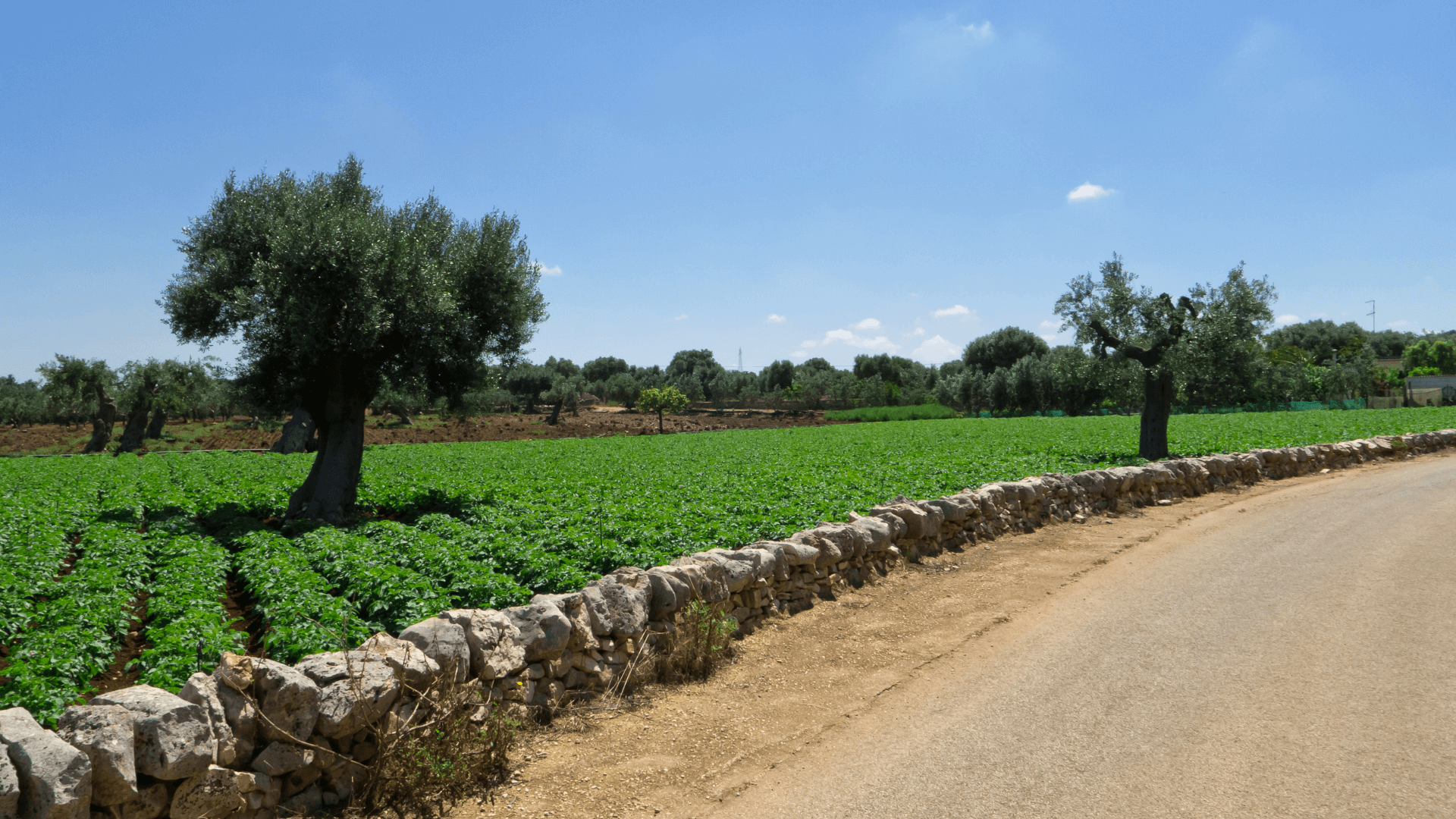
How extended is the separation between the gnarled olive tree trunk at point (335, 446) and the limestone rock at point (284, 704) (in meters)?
13.5

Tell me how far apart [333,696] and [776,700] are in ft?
14.1

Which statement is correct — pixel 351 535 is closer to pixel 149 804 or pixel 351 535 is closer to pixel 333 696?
pixel 333 696

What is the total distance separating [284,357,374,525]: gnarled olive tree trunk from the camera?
1772 cm

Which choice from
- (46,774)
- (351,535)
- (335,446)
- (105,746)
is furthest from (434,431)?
(46,774)

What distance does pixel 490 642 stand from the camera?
6.79 m

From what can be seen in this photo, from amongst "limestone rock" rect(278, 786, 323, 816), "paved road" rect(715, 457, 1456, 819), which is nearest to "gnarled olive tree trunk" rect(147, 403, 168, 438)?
"limestone rock" rect(278, 786, 323, 816)

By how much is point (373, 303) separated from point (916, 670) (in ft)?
45.8

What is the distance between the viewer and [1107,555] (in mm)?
13828

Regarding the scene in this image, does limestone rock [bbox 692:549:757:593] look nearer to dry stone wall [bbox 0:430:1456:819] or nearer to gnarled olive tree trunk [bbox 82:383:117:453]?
dry stone wall [bbox 0:430:1456:819]

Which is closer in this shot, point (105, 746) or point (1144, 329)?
point (105, 746)

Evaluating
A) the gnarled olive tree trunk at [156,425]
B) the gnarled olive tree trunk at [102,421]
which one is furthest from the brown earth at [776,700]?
the gnarled olive tree trunk at [156,425]

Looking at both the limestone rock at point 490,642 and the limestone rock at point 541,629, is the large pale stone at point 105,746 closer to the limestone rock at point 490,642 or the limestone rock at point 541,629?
the limestone rock at point 490,642

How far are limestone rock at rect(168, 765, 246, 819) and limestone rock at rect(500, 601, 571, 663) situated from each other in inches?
100

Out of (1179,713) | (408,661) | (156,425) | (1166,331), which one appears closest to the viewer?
(408,661)
